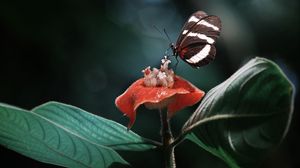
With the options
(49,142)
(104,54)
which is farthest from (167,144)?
(104,54)

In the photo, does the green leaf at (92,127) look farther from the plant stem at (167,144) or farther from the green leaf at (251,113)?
the green leaf at (251,113)

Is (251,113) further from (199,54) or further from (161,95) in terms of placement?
(199,54)

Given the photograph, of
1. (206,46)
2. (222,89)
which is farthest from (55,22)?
(222,89)

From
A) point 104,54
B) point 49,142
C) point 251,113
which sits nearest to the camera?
point 251,113

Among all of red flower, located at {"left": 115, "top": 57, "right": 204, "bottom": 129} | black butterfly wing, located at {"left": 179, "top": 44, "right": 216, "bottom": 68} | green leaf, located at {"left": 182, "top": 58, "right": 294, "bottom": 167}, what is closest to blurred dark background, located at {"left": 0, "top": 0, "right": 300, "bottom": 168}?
black butterfly wing, located at {"left": 179, "top": 44, "right": 216, "bottom": 68}

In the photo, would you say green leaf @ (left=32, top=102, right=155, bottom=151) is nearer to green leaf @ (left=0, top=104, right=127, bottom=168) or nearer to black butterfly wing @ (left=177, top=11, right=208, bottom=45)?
green leaf @ (left=0, top=104, right=127, bottom=168)

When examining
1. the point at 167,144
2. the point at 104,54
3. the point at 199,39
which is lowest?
the point at 104,54
